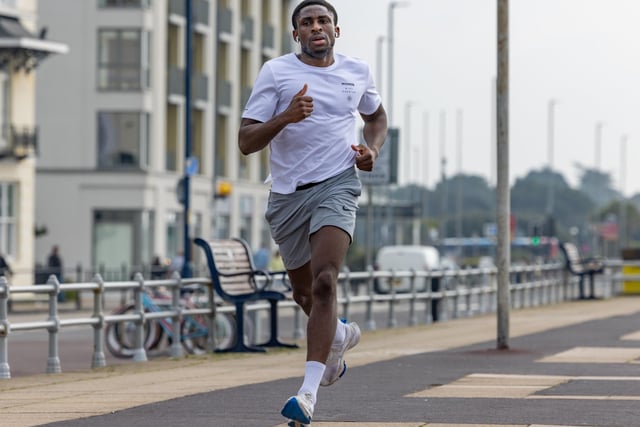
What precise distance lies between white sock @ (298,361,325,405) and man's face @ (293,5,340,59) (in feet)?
5.08

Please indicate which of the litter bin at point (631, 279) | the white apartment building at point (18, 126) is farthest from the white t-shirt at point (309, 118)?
the white apartment building at point (18, 126)

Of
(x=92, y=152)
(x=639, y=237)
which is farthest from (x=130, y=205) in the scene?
(x=639, y=237)

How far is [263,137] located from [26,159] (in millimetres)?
41772

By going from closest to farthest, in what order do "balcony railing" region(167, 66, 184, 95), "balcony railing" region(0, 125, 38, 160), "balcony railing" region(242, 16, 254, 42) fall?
"balcony railing" region(0, 125, 38, 160), "balcony railing" region(167, 66, 184, 95), "balcony railing" region(242, 16, 254, 42)

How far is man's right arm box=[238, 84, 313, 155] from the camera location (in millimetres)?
8047

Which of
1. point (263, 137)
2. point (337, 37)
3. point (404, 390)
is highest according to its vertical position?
point (337, 37)

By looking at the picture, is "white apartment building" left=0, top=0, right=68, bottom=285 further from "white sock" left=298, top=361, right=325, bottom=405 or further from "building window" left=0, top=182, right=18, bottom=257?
"white sock" left=298, top=361, right=325, bottom=405

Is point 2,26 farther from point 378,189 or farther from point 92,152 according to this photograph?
point 378,189

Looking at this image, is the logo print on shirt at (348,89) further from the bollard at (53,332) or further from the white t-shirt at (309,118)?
the bollard at (53,332)

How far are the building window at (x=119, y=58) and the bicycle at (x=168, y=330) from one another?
136ft

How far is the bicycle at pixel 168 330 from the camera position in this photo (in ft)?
59.0

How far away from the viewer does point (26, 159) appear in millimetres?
49125

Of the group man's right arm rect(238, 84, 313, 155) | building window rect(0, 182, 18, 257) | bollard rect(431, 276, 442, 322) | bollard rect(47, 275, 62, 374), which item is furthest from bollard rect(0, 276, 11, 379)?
building window rect(0, 182, 18, 257)

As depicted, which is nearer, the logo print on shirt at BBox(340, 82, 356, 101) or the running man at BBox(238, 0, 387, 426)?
the running man at BBox(238, 0, 387, 426)
